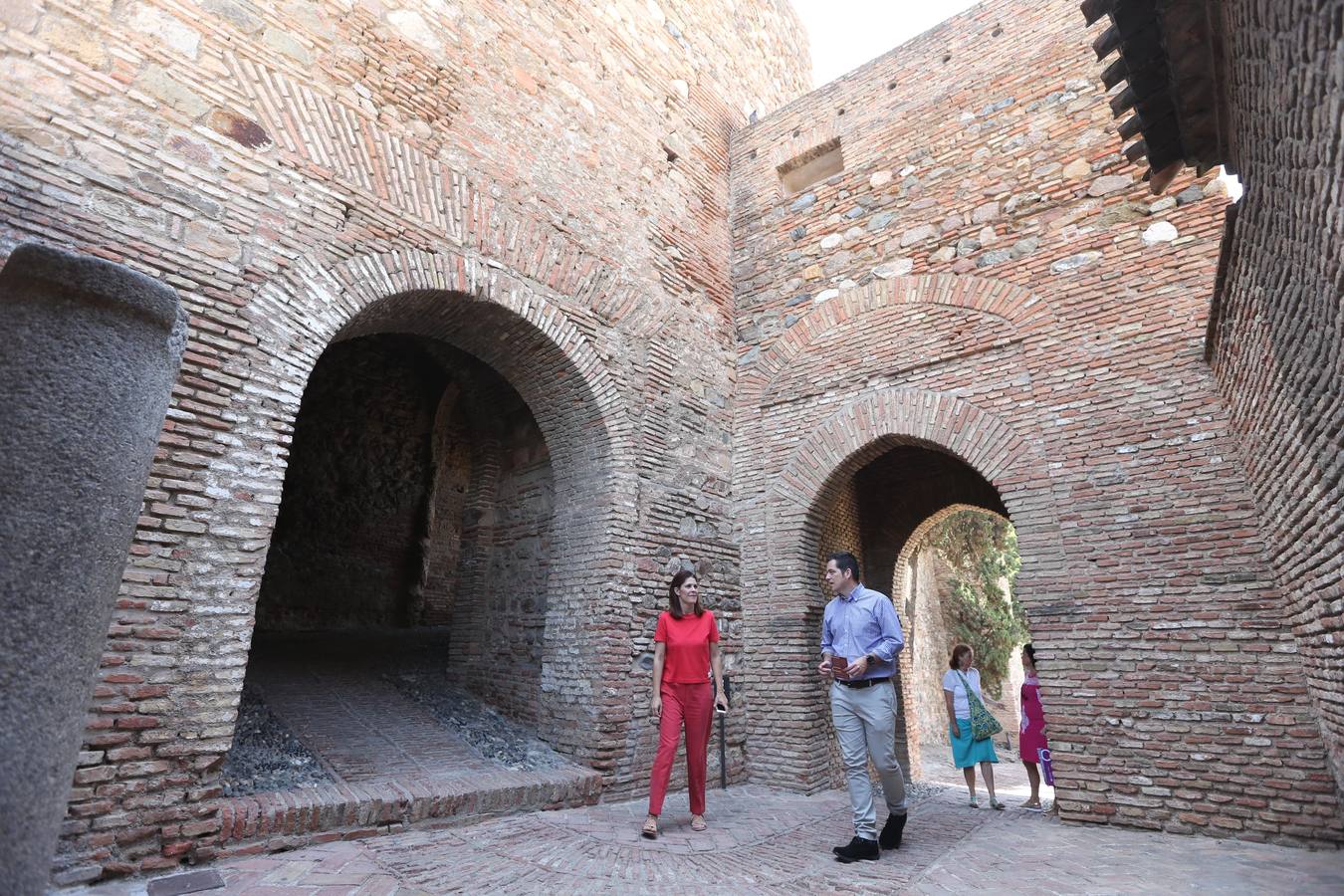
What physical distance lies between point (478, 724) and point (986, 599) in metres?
13.9

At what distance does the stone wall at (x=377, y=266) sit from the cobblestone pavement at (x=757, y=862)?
714 mm

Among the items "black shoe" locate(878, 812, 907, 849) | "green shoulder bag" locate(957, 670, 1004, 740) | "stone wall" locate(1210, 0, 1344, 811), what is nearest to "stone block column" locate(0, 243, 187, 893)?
"stone wall" locate(1210, 0, 1344, 811)

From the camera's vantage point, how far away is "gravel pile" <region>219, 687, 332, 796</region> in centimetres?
375

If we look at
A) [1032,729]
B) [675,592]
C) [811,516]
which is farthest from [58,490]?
[1032,729]

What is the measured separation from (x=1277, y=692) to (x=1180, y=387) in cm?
200

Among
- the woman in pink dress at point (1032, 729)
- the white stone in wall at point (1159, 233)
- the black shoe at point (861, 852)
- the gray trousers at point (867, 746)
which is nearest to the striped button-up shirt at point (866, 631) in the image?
the gray trousers at point (867, 746)

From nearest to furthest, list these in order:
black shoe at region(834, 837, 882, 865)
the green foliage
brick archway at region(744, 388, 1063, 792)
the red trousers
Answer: black shoe at region(834, 837, 882, 865)
the red trousers
brick archway at region(744, 388, 1063, 792)
the green foliage

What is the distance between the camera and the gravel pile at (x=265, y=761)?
3.75 meters

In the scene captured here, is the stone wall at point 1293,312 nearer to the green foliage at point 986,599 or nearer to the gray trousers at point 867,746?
the gray trousers at point 867,746

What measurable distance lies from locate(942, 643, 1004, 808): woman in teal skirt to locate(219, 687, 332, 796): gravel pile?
14.9 ft

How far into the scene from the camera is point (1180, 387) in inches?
193

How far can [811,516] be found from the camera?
6.53 m

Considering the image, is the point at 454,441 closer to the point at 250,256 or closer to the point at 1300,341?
the point at 250,256

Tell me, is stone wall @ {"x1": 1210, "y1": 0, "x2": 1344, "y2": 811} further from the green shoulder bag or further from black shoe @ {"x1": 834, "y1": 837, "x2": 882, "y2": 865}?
black shoe @ {"x1": 834, "y1": 837, "x2": 882, "y2": 865}
